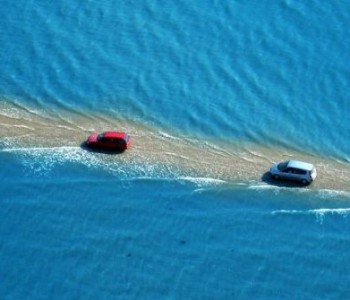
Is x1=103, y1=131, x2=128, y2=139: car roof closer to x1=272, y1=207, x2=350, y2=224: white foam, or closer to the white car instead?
the white car

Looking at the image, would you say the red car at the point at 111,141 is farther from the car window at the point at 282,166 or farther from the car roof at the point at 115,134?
the car window at the point at 282,166

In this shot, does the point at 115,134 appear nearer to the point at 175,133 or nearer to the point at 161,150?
the point at 161,150

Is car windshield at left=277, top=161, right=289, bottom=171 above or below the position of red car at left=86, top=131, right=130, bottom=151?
above

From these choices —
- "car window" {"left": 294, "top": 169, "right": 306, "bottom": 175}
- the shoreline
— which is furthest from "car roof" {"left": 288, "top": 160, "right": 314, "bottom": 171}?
the shoreline

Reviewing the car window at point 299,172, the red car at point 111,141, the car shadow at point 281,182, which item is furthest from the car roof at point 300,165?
the red car at point 111,141

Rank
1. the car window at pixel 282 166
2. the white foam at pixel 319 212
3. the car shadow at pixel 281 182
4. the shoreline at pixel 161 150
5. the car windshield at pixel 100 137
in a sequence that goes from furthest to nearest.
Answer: the car windshield at pixel 100 137 < the shoreline at pixel 161 150 < the car shadow at pixel 281 182 < the car window at pixel 282 166 < the white foam at pixel 319 212
